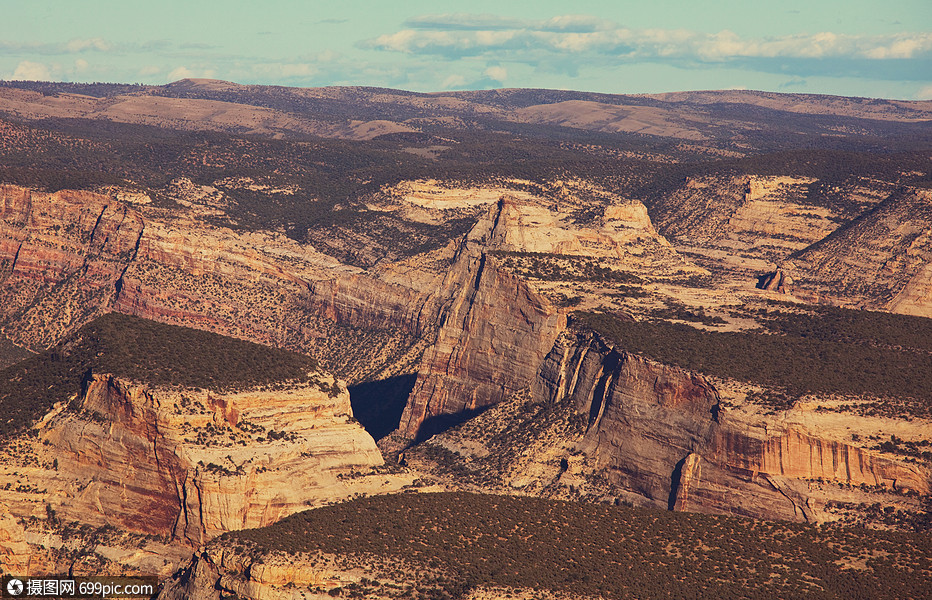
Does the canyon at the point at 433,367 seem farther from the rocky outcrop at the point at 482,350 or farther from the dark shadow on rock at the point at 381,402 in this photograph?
the dark shadow on rock at the point at 381,402

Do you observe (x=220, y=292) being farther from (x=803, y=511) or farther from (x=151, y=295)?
(x=803, y=511)

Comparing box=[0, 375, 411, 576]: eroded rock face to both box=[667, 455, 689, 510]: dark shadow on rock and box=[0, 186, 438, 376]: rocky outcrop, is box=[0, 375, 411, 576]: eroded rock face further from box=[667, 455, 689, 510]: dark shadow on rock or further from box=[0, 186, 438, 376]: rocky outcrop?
box=[0, 186, 438, 376]: rocky outcrop

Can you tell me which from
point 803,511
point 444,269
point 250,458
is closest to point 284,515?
point 250,458

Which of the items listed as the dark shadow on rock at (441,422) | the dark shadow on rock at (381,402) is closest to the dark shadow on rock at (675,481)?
the dark shadow on rock at (441,422)

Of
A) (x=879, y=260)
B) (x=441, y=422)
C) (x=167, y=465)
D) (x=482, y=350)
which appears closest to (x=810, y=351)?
(x=482, y=350)

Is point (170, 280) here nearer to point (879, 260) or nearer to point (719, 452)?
point (719, 452)

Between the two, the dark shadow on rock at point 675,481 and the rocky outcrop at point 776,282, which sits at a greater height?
the rocky outcrop at point 776,282
